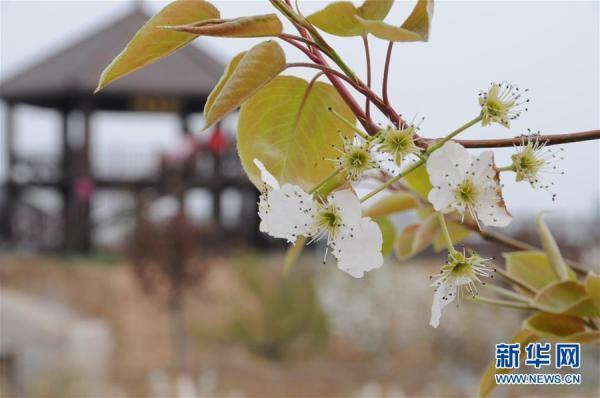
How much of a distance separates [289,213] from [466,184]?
0.20 feet

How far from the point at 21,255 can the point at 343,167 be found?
8.09 m

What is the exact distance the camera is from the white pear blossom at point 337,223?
0.25 metres

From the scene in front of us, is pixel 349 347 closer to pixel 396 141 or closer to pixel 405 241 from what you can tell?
pixel 405 241

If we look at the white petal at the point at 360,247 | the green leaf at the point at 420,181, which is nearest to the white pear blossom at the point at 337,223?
the white petal at the point at 360,247

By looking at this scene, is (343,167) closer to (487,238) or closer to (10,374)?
(487,238)

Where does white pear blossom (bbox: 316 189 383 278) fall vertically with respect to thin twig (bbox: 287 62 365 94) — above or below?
below

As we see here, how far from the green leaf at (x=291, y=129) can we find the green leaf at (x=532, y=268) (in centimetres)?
20

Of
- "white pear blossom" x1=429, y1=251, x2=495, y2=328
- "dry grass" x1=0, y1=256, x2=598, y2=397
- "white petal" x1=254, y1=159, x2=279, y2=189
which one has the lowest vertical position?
"dry grass" x1=0, y1=256, x2=598, y2=397

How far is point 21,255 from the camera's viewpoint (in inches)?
305

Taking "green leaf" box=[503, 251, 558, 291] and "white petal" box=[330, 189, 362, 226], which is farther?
"green leaf" box=[503, 251, 558, 291]


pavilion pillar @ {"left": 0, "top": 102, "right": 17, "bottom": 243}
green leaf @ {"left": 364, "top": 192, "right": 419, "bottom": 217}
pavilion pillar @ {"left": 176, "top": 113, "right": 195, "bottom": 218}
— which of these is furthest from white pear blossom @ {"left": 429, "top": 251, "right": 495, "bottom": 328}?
pavilion pillar @ {"left": 0, "top": 102, "right": 17, "bottom": 243}

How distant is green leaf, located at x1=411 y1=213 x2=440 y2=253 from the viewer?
1.62 feet

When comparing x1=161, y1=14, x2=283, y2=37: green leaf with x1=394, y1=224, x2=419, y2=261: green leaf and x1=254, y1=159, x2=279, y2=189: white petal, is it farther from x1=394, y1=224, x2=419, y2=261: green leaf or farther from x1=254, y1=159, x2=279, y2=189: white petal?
x1=394, y1=224, x2=419, y2=261: green leaf

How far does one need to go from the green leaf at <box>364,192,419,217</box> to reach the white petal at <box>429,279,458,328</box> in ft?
0.74
